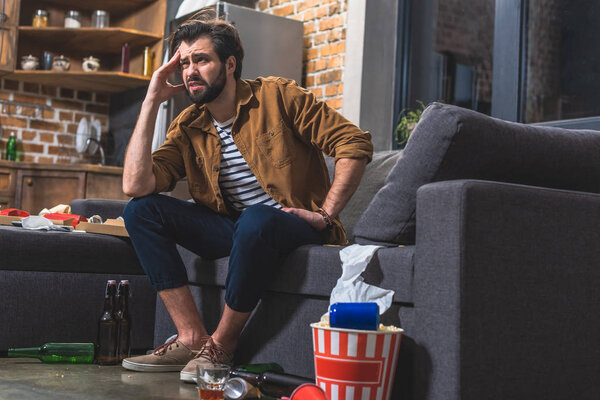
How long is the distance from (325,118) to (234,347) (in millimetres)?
772

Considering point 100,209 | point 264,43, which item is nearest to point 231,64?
point 100,209

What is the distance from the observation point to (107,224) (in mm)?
2742

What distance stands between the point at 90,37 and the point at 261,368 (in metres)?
3.79

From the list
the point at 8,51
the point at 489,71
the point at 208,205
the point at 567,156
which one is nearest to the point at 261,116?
the point at 208,205

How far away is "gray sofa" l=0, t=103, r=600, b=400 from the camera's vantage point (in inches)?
63.2

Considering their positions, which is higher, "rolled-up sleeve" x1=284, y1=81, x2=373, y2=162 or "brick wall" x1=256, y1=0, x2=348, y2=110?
"brick wall" x1=256, y1=0, x2=348, y2=110

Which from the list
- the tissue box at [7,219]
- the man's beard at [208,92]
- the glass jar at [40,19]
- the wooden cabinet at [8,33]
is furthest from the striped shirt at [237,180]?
the glass jar at [40,19]

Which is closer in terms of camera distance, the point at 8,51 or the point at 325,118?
A: the point at 325,118

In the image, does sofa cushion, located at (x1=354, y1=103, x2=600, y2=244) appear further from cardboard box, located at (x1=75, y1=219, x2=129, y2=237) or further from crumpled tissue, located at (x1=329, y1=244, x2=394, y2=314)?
cardboard box, located at (x1=75, y1=219, x2=129, y2=237)

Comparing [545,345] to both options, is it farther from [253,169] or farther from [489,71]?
[489,71]

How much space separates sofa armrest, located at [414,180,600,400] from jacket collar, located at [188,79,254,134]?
0.97m

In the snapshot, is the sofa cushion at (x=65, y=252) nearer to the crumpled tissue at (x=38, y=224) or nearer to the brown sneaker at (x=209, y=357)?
the crumpled tissue at (x=38, y=224)

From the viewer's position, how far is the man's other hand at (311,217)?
2246mm

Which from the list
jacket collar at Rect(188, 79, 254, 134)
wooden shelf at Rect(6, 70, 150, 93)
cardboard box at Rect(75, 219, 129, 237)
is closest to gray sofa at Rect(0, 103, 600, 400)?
jacket collar at Rect(188, 79, 254, 134)
